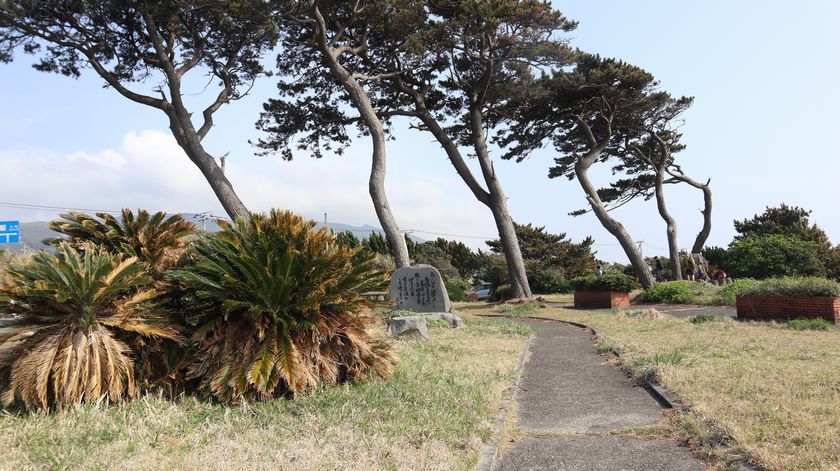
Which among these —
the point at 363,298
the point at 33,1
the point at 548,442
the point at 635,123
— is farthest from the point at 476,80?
the point at 548,442

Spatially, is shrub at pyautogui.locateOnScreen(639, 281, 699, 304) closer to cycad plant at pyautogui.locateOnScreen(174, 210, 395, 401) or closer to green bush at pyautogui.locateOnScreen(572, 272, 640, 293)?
green bush at pyautogui.locateOnScreen(572, 272, 640, 293)

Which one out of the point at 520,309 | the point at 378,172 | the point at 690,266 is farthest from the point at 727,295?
the point at 690,266

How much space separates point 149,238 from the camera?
702 cm

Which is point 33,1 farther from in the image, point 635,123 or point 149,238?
point 635,123

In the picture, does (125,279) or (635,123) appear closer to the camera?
(125,279)

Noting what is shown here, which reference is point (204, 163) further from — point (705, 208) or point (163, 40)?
point (705, 208)

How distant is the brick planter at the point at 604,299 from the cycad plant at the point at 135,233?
59.4 ft

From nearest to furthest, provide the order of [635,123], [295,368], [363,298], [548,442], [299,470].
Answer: [299,470] → [548,442] → [295,368] → [363,298] → [635,123]

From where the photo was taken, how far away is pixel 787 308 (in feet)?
47.2

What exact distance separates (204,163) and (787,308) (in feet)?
58.2

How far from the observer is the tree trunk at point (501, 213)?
2620cm

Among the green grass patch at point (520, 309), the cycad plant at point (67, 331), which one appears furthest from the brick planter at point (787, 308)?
the cycad plant at point (67, 331)

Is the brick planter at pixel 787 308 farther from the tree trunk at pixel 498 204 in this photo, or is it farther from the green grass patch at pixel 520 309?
the tree trunk at pixel 498 204

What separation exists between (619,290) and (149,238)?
18.9 meters
